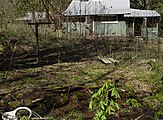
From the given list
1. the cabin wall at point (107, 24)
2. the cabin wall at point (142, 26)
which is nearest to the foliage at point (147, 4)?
the cabin wall at point (142, 26)

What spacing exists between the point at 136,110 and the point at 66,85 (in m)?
2.52

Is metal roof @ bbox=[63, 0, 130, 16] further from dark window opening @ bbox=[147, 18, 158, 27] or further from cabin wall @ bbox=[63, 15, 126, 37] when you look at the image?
dark window opening @ bbox=[147, 18, 158, 27]

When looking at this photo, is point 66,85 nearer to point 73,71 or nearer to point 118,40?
point 73,71

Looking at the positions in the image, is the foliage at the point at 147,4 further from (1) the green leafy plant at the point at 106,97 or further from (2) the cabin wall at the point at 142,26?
(1) the green leafy plant at the point at 106,97

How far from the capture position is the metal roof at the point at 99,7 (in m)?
21.8

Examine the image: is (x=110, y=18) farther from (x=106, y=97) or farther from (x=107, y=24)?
(x=106, y=97)

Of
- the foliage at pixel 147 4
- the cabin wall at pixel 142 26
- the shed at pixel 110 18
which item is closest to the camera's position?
the cabin wall at pixel 142 26

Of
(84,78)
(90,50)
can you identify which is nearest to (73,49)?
(90,50)

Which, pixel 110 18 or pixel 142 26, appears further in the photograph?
pixel 110 18

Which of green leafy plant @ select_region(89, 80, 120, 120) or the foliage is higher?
the foliage

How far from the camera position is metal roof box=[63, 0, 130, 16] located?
856 inches

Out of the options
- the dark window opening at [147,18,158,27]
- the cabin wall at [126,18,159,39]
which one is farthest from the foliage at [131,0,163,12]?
the cabin wall at [126,18,159,39]

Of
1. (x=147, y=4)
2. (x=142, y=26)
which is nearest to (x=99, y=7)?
(x=142, y=26)

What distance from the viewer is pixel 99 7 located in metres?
22.4
